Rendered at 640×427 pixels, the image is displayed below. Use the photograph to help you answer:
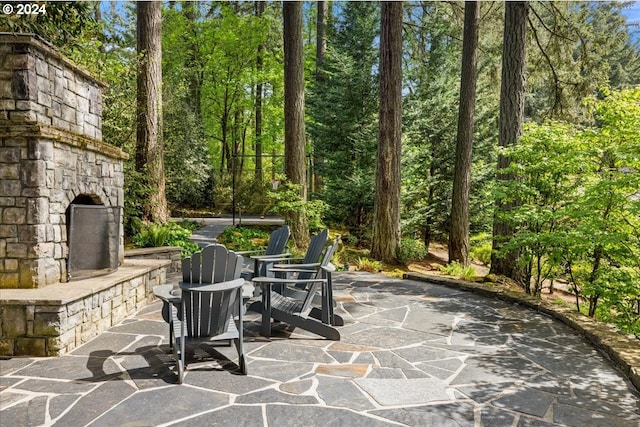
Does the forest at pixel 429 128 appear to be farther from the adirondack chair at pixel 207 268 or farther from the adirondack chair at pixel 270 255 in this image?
the adirondack chair at pixel 207 268

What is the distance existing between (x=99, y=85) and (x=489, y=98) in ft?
35.2

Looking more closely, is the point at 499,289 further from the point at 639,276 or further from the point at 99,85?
the point at 99,85

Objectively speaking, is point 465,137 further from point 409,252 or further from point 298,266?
point 298,266

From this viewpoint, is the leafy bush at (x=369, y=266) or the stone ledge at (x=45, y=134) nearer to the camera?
the stone ledge at (x=45, y=134)

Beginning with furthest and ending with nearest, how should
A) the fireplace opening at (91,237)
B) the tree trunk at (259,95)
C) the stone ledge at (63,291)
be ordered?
1. the tree trunk at (259,95)
2. the fireplace opening at (91,237)
3. the stone ledge at (63,291)

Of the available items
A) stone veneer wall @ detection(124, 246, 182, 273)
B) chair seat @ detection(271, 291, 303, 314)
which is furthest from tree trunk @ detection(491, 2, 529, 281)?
stone veneer wall @ detection(124, 246, 182, 273)

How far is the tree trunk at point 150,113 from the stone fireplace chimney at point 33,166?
4.13m

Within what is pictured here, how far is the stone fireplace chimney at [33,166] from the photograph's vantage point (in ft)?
12.8

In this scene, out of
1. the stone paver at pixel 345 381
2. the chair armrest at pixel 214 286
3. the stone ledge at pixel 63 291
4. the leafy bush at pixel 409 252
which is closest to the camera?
the stone paver at pixel 345 381

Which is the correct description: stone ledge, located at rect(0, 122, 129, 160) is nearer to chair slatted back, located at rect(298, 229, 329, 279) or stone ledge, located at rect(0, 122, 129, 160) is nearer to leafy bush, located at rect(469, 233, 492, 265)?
chair slatted back, located at rect(298, 229, 329, 279)

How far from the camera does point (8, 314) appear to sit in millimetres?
3631

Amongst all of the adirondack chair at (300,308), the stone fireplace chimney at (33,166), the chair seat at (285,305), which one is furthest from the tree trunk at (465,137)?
the stone fireplace chimney at (33,166)

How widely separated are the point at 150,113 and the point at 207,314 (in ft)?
21.1

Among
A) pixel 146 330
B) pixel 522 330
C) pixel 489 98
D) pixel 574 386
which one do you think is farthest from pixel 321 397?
pixel 489 98
